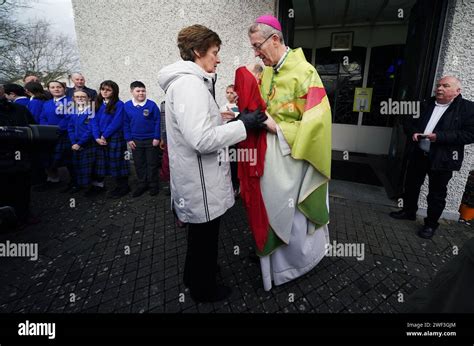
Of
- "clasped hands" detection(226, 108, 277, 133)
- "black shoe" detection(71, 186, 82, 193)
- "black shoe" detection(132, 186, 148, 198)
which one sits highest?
"clasped hands" detection(226, 108, 277, 133)

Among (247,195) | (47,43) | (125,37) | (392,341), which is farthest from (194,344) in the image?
(47,43)

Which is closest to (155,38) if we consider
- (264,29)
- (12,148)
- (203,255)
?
(12,148)

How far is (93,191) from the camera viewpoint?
4527 millimetres

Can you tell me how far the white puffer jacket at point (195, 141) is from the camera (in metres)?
1.53

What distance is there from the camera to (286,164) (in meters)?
2.08

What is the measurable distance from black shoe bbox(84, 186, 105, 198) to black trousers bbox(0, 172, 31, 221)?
3.25ft

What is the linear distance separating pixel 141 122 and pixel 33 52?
1458 centimetres

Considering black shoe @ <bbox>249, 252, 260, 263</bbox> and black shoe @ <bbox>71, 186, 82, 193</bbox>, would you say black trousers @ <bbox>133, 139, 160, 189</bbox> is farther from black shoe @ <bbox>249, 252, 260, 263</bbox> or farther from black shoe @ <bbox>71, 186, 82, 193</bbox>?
black shoe @ <bbox>249, 252, 260, 263</bbox>

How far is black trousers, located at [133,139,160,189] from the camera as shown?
4262 mm

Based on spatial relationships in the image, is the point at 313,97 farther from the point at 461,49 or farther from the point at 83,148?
the point at 83,148

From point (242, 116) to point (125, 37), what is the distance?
192 inches

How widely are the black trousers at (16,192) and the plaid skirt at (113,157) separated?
3.63ft

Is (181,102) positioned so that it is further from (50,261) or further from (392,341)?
(50,261)

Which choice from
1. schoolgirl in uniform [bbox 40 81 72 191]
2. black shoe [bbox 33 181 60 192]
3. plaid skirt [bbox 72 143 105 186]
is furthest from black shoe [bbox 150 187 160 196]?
black shoe [bbox 33 181 60 192]
